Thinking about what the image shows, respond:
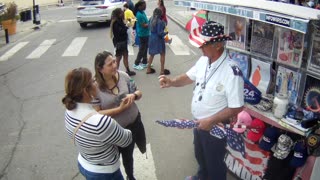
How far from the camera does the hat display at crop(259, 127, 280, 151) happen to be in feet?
11.8

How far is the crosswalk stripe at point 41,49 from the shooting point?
11797 mm

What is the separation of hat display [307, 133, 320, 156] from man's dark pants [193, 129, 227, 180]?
2.64 feet

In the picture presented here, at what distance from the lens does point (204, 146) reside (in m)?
3.50

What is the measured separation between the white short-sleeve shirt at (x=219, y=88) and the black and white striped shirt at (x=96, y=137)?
2.61 ft

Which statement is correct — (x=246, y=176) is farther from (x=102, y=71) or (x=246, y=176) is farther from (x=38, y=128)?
(x=38, y=128)

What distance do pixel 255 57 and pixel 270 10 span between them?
103cm

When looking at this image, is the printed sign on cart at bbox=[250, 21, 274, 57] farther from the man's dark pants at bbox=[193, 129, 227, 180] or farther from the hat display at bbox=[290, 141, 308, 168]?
the man's dark pants at bbox=[193, 129, 227, 180]

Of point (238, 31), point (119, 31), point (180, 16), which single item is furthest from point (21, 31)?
point (238, 31)

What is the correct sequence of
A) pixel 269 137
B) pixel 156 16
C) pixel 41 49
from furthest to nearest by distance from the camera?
pixel 41 49 → pixel 156 16 → pixel 269 137

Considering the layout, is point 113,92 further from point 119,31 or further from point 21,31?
point 21,31

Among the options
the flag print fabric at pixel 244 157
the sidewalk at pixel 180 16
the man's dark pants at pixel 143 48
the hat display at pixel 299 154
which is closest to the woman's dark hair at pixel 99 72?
the flag print fabric at pixel 244 157

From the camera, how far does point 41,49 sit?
12.7 m

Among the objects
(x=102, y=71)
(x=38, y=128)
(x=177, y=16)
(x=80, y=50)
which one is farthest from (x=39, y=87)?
(x=177, y=16)

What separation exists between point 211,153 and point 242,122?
627mm
